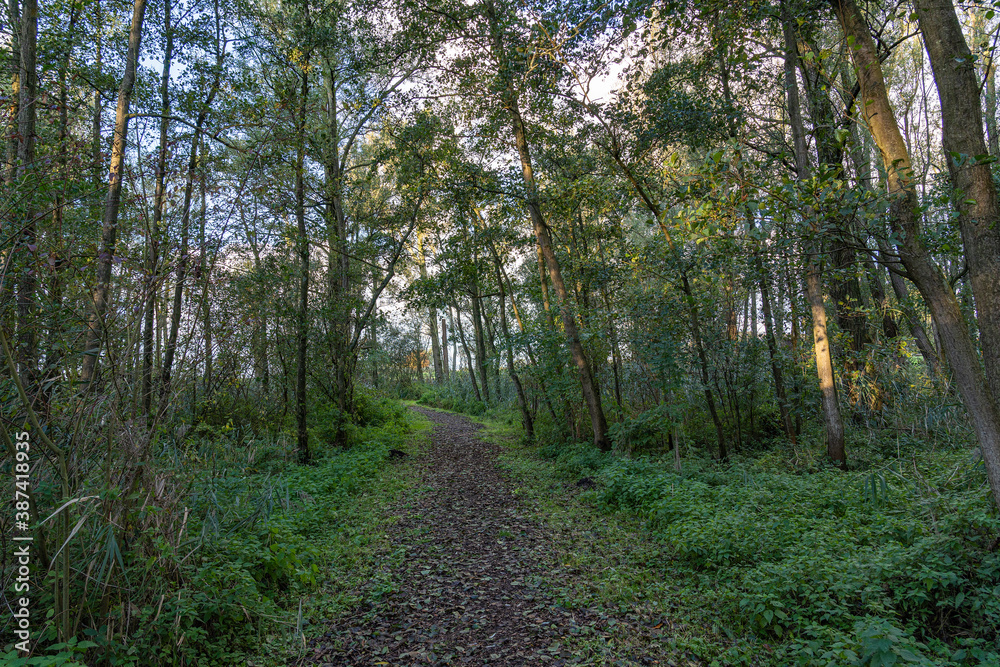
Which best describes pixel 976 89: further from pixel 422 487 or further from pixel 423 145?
pixel 423 145

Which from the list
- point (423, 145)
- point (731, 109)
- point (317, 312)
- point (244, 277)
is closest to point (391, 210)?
point (423, 145)

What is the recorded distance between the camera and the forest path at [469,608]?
11.9 feet

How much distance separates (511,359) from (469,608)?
9149 mm

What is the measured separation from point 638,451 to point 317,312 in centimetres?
780

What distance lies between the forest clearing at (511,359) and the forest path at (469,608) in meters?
0.04

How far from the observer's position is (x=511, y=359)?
13.3 metres

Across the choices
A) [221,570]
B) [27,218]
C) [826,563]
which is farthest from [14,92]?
[826,563]

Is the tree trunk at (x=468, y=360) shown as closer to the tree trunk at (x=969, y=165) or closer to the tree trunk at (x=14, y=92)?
the tree trunk at (x=14, y=92)

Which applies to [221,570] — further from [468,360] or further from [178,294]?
[468,360]

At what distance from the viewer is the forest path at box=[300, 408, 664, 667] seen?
3635mm

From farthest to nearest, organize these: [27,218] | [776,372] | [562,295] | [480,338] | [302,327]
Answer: [480,338] → [562,295] → [302,327] → [776,372] → [27,218]

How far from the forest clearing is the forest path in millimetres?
35

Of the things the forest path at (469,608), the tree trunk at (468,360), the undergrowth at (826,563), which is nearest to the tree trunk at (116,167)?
the forest path at (469,608)

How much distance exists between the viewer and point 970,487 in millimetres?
4906
